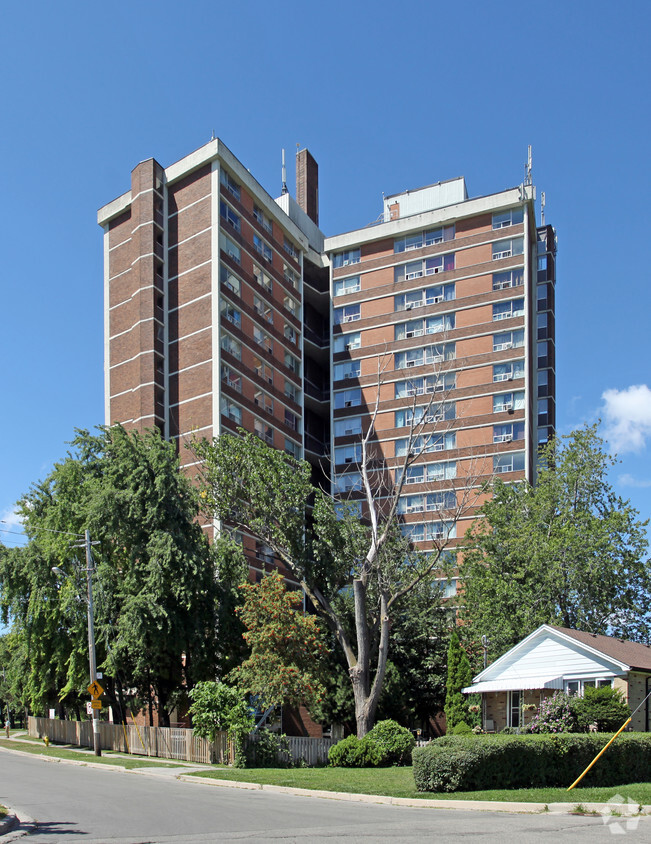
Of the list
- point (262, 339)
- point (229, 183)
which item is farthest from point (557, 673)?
point (229, 183)

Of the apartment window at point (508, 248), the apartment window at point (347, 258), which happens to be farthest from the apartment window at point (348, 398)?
the apartment window at point (508, 248)

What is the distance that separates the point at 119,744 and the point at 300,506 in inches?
527

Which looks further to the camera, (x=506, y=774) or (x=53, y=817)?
(x=506, y=774)

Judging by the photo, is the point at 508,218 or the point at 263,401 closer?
the point at 263,401

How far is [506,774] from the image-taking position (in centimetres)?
1973

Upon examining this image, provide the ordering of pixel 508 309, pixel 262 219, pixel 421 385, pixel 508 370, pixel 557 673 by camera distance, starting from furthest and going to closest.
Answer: pixel 262 219 < pixel 421 385 < pixel 508 309 < pixel 508 370 < pixel 557 673

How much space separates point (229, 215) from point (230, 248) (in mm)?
2640

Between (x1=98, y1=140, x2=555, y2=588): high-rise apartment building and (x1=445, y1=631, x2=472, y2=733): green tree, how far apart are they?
1846 centimetres

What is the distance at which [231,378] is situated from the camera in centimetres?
6116

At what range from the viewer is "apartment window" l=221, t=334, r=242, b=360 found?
6085 centimetres

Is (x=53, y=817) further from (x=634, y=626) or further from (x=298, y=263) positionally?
(x=298, y=263)

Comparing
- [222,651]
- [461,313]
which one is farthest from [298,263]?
[222,651]

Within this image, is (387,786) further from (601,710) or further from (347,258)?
(347,258)

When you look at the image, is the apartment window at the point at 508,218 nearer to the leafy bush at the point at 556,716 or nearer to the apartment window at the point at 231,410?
the apartment window at the point at 231,410
